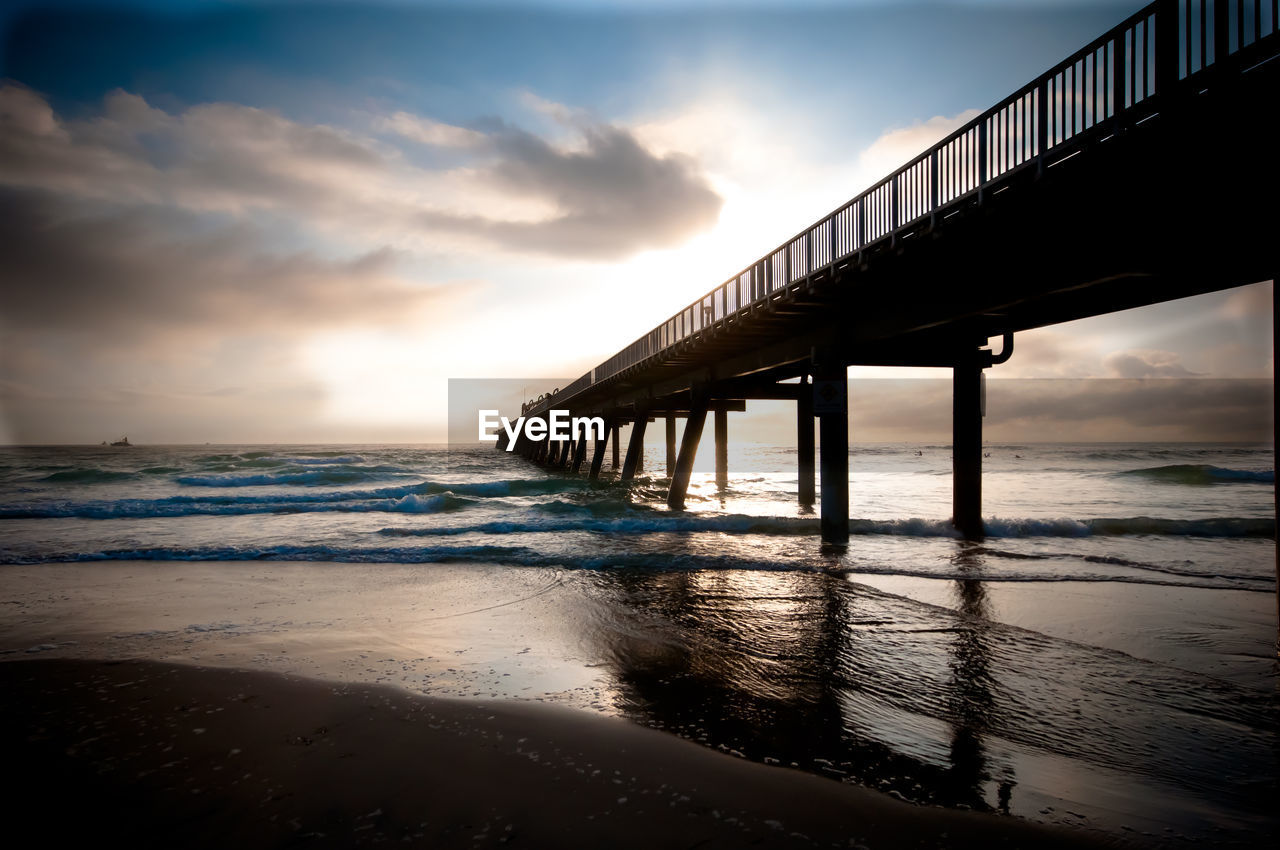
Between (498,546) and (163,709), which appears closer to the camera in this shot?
(163,709)

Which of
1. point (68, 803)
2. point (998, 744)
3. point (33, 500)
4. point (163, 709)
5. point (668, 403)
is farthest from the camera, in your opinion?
point (668, 403)

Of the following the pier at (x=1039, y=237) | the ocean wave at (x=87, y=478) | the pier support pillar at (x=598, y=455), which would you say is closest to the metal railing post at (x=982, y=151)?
the pier at (x=1039, y=237)

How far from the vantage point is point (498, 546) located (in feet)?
41.0

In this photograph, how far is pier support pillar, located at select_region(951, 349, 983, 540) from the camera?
1284 centimetres

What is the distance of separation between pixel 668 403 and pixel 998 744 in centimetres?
2409

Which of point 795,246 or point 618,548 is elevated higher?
point 795,246

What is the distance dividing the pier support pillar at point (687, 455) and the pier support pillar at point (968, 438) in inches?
309

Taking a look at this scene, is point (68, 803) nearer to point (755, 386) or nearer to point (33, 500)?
point (755, 386)

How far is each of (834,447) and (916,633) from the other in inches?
254

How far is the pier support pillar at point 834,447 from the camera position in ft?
40.4

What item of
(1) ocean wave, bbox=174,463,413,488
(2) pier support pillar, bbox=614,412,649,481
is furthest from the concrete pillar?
(1) ocean wave, bbox=174,463,413,488

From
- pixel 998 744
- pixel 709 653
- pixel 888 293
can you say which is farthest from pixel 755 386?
pixel 998 744

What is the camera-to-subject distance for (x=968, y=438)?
12.8m

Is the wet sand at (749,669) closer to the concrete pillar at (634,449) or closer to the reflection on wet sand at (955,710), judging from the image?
the reflection on wet sand at (955,710)
